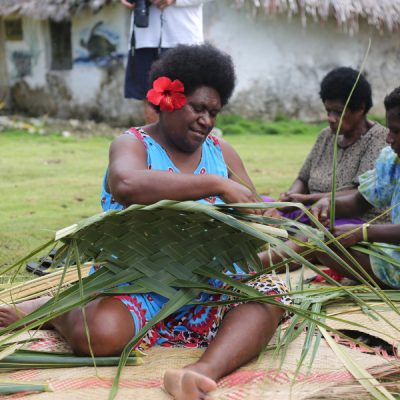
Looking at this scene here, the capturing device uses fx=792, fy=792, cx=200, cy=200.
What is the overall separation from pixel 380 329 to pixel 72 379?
121 centimetres

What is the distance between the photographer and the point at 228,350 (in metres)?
2.43

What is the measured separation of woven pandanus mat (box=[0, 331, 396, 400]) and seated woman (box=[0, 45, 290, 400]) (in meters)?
0.07

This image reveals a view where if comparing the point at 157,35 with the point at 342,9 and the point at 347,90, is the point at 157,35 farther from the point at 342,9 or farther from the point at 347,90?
the point at 342,9

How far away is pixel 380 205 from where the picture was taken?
366 centimetres

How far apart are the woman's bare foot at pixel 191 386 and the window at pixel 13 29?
11200 millimetres

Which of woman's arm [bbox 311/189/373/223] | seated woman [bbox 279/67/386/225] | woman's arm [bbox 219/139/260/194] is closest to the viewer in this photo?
woman's arm [bbox 219/139/260/194]

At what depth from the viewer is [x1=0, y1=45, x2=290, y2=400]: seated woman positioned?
2.49 m

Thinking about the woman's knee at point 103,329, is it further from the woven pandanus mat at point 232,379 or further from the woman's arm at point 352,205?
the woman's arm at point 352,205

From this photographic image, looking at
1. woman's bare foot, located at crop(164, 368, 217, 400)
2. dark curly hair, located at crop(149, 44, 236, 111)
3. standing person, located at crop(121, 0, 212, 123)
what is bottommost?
woman's bare foot, located at crop(164, 368, 217, 400)

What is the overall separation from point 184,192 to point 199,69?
57 centimetres

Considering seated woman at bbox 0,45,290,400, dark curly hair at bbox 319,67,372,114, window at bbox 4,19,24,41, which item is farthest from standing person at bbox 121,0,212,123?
window at bbox 4,19,24,41

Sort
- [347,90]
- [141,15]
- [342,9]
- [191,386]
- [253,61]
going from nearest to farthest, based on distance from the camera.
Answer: [191,386] < [347,90] < [141,15] < [342,9] < [253,61]

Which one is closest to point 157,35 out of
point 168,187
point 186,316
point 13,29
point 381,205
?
point 381,205

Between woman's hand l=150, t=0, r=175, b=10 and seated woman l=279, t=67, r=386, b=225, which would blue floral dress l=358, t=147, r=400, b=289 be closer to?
seated woman l=279, t=67, r=386, b=225
